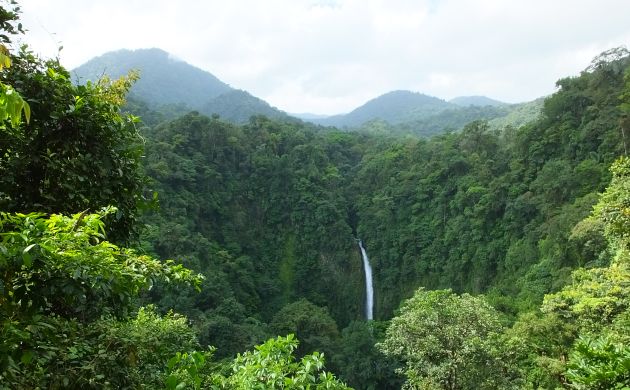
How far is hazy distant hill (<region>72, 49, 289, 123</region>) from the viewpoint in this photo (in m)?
69.4

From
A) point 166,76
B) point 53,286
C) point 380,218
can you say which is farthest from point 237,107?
point 53,286

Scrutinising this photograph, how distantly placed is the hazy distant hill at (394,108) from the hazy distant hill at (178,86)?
36657mm

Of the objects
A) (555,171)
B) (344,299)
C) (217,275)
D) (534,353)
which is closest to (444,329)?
(534,353)

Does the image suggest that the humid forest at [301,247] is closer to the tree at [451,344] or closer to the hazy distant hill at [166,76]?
the tree at [451,344]

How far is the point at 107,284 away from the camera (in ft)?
6.46

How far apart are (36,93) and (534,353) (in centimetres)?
1263

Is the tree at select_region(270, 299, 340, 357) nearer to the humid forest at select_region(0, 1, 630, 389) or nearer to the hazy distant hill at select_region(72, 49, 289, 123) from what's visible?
the humid forest at select_region(0, 1, 630, 389)

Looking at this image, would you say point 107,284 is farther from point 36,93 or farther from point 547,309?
point 547,309

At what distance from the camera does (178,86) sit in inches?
3602

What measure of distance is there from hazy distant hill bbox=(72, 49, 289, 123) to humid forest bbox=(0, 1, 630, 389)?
27.9m

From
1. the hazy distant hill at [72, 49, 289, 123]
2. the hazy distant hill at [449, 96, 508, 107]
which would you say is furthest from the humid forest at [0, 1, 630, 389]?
the hazy distant hill at [449, 96, 508, 107]

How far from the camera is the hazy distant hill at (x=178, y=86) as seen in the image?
228 ft

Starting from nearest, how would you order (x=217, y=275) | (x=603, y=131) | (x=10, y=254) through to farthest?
1. (x=10, y=254)
2. (x=603, y=131)
3. (x=217, y=275)

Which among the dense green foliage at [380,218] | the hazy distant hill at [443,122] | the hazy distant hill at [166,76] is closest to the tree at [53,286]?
the dense green foliage at [380,218]
